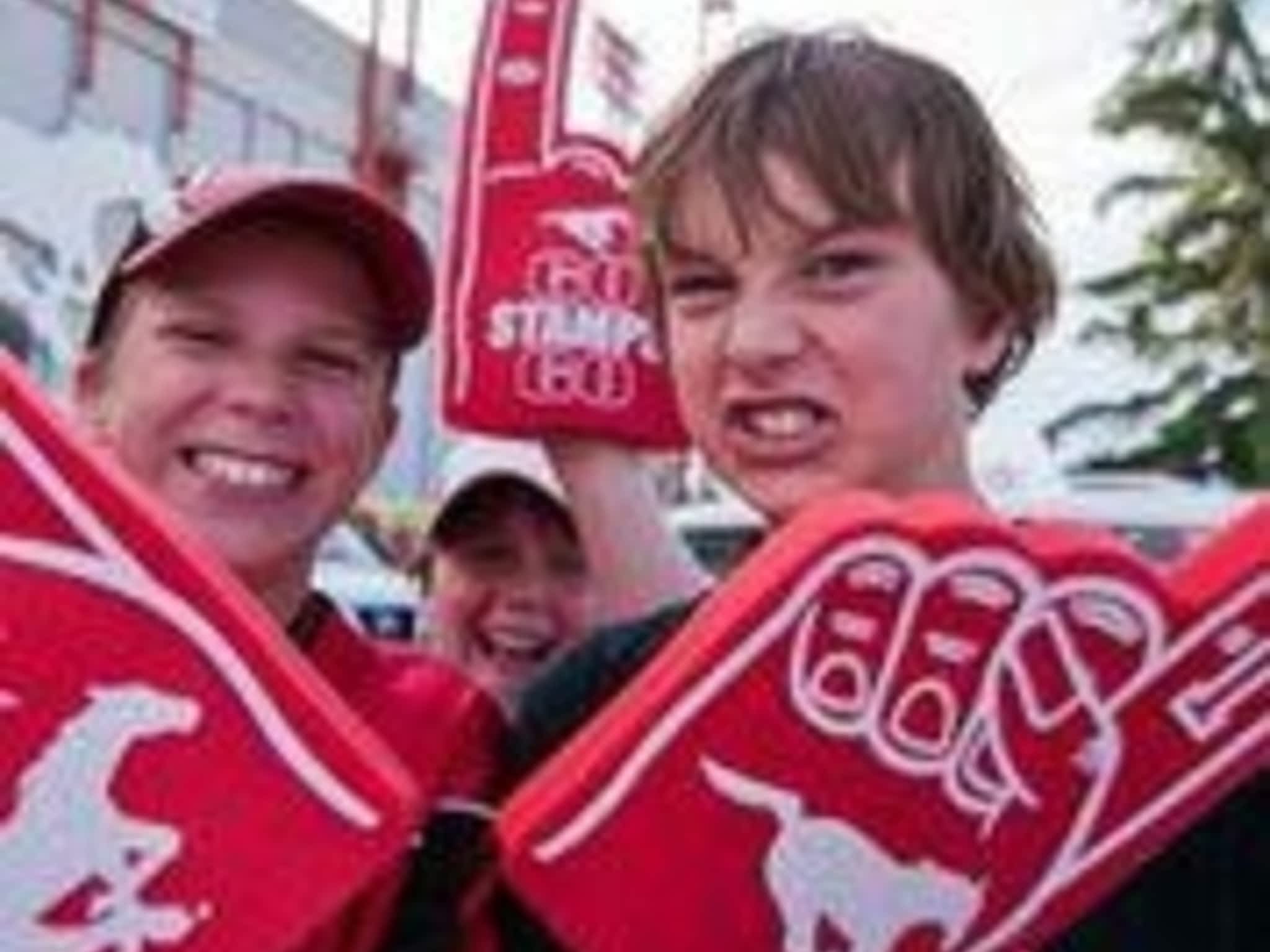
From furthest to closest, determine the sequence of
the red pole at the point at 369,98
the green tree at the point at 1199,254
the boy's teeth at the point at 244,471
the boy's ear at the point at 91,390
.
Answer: the red pole at the point at 369,98 → the green tree at the point at 1199,254 → the boy's ear at the point at 91,390 → the boy's teeth at the point at 244,471

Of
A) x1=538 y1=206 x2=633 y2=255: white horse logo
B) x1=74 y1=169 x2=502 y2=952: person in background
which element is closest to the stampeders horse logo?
x1=538 y1=206 x2=633 y2=255: white horse logo

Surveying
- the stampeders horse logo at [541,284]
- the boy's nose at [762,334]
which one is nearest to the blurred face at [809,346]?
the boy's nose at [762,334]

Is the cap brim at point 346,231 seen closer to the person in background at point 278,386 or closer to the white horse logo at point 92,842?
the person in background at point 278,386

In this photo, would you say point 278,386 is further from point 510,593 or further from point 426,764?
point 510,593

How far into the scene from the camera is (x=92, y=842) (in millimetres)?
1663

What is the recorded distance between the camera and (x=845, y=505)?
5.51 feet

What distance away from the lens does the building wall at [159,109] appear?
20016 mm

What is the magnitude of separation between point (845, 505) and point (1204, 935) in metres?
0.39

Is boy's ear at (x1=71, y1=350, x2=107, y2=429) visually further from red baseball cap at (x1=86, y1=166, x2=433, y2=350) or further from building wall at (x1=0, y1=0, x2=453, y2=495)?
building wall at (x1=0, y1=0, x2=453, y2=495)

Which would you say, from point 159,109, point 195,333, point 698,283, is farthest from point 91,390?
point 159,109

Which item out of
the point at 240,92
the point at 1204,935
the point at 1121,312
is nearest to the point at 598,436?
the point at 1204,935

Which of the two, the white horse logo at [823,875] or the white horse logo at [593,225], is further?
the white horse logo at [593,225]

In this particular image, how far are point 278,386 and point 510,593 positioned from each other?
52.3 inches

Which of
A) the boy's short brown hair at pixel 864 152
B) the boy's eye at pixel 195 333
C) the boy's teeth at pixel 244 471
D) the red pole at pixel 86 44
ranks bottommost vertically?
the red pole at pixel 86 44
